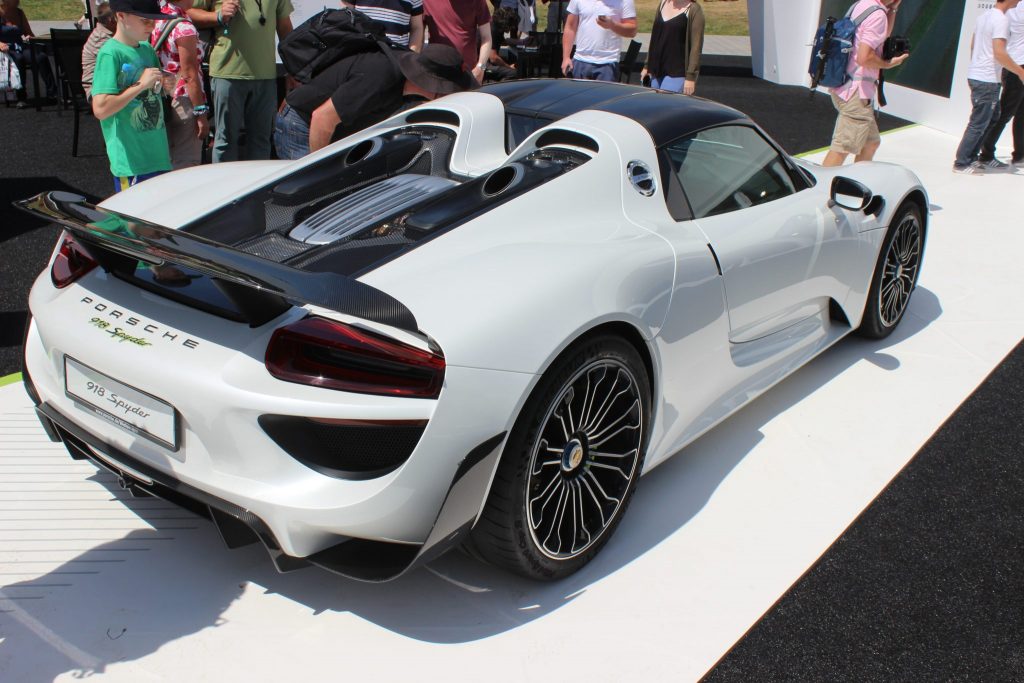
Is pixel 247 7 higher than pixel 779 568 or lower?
higher

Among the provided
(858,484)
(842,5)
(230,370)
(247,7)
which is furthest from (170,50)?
(842,5)

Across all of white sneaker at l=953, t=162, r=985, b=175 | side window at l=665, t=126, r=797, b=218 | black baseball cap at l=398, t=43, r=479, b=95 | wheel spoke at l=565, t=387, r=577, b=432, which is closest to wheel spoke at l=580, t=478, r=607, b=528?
wheel spoke at l=565, t=387, r=577, b=432

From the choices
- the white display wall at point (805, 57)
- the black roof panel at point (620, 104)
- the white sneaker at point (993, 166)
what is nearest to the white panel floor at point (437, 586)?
the black roof panel at point (620, 104)

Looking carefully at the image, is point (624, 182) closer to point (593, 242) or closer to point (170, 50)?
point (593, 242)

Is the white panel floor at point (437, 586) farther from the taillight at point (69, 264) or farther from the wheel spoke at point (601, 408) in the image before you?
the taillight at point (69, 264)

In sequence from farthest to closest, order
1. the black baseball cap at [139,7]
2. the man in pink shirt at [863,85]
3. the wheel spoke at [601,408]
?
the man in pink shirt at [863,85] → the black baseball cap at [139,7] → the wheel spoke at [601,408]

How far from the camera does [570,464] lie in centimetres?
264

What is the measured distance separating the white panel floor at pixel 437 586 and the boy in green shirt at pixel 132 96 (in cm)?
136

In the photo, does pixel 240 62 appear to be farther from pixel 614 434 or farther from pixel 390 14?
pixel 614 434

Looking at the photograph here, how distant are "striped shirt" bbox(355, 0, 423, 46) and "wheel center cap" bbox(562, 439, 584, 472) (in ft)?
12.9

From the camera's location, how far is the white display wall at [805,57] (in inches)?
451

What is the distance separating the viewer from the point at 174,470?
7.68ft

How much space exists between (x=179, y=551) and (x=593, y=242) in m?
1.55

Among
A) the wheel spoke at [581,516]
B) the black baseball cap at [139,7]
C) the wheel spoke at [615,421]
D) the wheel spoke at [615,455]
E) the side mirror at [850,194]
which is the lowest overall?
the wheel spoke at [581,516]
